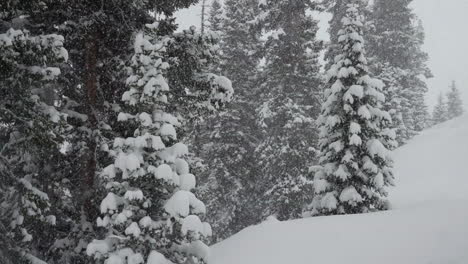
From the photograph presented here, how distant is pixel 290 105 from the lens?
20359mm

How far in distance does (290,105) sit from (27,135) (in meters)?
13.4

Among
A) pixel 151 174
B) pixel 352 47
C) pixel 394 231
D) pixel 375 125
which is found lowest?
pixel 394 231

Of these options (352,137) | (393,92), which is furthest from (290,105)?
(393,92)

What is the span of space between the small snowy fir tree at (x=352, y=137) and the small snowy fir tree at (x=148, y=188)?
22.5ft

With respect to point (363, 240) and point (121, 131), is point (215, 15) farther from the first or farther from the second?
point (363, 240)

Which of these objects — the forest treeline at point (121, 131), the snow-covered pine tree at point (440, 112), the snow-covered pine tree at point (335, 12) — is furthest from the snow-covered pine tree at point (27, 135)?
the snow-covered pine tree at point (440, 112)

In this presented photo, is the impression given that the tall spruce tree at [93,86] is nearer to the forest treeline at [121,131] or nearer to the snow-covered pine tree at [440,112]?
the forest treeline at [121,131]

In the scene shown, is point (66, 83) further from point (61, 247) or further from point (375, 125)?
point (375, 125)

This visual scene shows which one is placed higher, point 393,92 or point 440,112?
point 440,112

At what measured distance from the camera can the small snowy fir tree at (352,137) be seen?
14.3 metres

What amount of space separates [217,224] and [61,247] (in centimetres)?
1464

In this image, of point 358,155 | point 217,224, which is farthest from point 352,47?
point 217,224

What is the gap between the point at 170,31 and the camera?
10898mm

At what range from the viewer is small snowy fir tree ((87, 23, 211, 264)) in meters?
8.41
